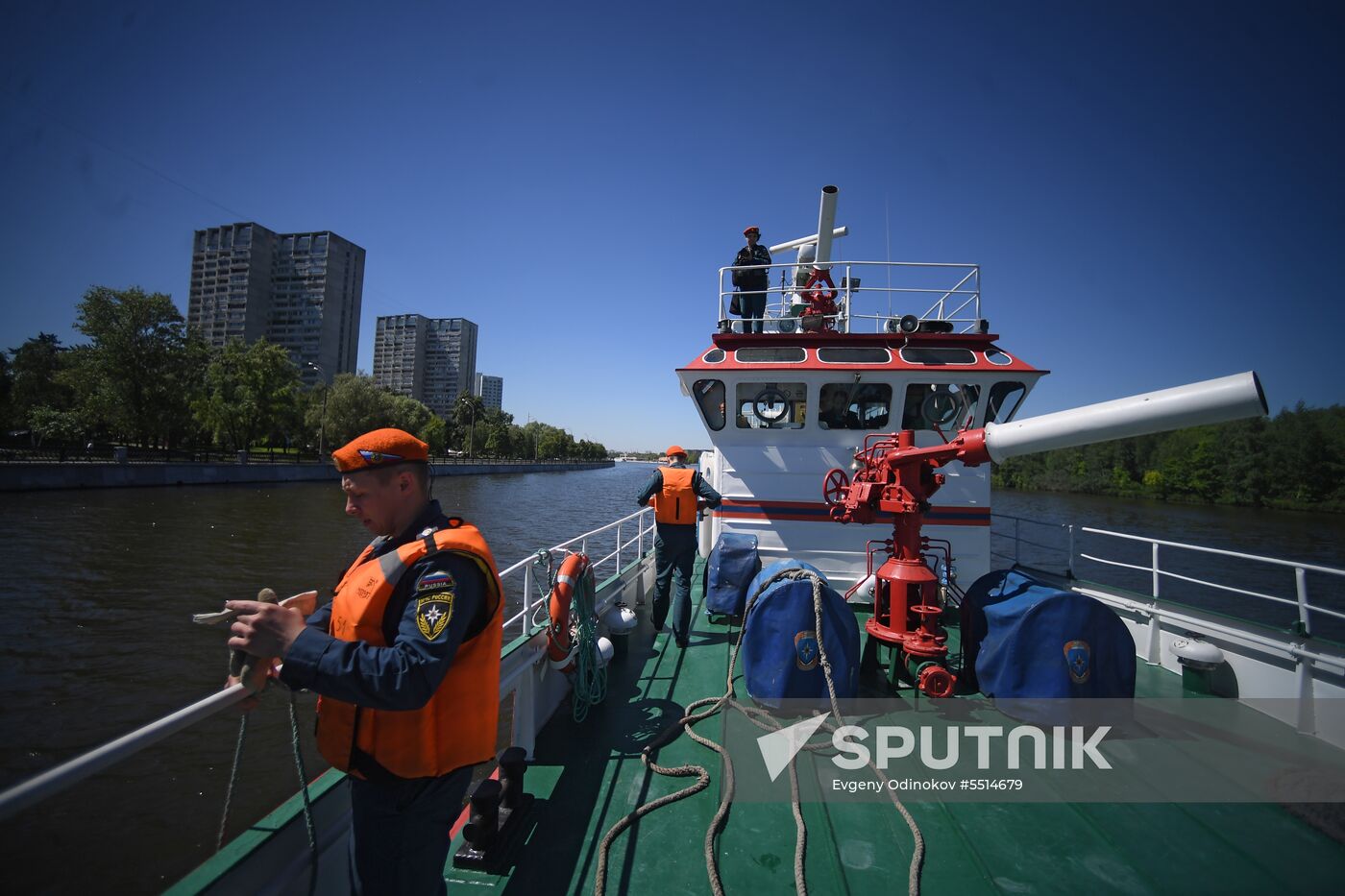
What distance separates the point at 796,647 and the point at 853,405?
382 cm

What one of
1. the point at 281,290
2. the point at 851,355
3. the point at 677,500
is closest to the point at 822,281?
the point at 851,355

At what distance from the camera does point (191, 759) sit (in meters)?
6.48

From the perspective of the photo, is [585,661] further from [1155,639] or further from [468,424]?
[468,424]

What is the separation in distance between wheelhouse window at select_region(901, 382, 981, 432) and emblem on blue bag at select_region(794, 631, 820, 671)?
12.3 ft

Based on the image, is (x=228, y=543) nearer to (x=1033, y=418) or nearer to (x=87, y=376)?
(x=1033, y=418)

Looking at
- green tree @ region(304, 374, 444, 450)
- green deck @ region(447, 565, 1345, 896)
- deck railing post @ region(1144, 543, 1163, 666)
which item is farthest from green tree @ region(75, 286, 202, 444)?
deck railing post @ region(1144, 543, 1163, 666)

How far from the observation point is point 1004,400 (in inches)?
261

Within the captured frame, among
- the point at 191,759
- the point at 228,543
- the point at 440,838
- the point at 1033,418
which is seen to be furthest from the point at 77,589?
the point at 1033,418

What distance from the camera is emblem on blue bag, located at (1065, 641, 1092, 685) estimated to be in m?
3.73

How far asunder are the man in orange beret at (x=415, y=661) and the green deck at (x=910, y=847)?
1.08m

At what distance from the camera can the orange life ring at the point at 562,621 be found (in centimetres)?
395

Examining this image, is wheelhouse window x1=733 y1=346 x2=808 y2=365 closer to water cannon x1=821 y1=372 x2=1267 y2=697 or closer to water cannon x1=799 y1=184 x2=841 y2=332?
water cannon x1=799 y1=184 x2=841 y2=332

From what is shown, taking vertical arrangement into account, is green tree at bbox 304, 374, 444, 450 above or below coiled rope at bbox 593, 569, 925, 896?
above

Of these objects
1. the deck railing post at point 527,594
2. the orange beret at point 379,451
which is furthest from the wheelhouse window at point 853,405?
the orange beret at point 379,451
